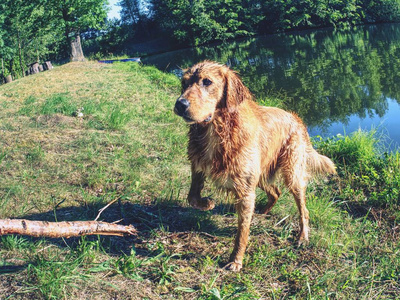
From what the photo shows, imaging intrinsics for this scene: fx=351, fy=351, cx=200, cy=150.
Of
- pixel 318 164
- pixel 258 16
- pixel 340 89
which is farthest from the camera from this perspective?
pixel 258 16

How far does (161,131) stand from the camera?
22.2 ft

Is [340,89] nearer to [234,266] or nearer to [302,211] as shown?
[302,211]

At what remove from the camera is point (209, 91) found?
10.3ft

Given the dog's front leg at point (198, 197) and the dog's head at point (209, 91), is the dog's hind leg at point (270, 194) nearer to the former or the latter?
the dog's front leg at point (198, 197)

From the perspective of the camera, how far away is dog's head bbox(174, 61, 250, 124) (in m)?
3.00

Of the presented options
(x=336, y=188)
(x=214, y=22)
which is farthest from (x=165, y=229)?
(x=214, y=22)

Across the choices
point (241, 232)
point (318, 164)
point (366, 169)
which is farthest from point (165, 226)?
point (366, 169)

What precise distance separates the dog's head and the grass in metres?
1.32

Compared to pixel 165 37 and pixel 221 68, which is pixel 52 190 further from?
Result: pixel 165 37

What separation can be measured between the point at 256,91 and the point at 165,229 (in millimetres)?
9019

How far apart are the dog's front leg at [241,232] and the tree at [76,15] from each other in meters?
24.8

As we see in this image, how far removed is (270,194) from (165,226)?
51.0 inches

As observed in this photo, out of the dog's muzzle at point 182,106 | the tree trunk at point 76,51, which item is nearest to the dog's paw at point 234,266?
the dog's muzzle at point 182,106

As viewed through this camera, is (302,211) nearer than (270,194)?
Yes
